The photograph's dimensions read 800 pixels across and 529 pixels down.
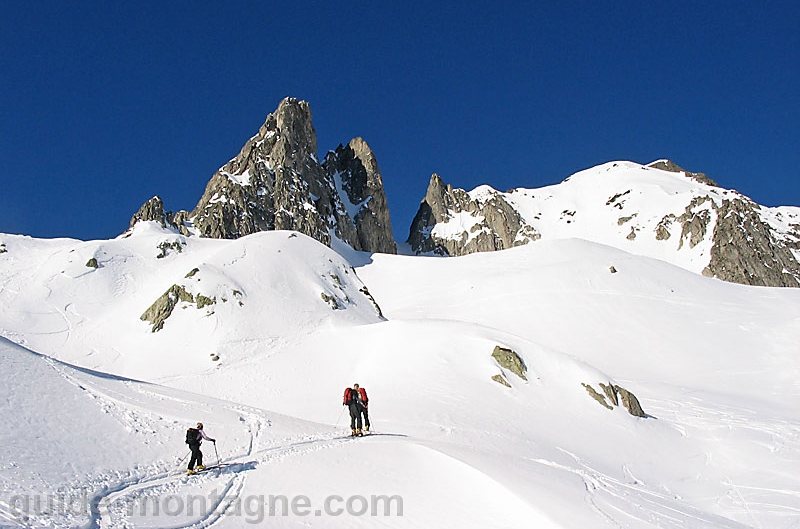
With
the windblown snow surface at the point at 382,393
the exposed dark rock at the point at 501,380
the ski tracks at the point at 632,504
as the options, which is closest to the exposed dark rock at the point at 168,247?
the windblown snow surface at the point at 382,393

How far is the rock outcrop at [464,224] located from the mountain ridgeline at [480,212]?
363mm

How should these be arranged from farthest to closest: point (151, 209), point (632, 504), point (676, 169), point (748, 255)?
point (676, 169), point (748, 255), point (151, 209), point (632, 504)

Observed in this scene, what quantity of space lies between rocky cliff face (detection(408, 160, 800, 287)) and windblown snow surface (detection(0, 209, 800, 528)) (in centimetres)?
7145

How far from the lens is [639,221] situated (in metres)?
142

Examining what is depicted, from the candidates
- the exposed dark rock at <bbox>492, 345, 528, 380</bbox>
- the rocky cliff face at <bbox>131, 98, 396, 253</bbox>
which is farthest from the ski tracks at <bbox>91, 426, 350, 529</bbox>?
the rocky cliff face at <bbox>131, 98, 396, 253</bbox>

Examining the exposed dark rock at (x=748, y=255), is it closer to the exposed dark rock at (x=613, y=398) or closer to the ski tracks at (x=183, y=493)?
the exposed dark rock at (x=613, y=398)

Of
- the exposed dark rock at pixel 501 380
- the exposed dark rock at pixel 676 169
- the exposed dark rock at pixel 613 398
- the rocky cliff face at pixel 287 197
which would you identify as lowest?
the exposed dark rock at pixel 613 398

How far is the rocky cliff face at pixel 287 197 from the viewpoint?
286 feet

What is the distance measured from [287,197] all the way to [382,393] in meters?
80.0

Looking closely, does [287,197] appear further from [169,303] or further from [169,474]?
[169,474]

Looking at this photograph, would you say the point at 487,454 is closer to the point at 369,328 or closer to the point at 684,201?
the point at 369,328

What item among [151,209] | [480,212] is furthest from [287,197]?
[480,212]

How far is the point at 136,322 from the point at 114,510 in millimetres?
29403

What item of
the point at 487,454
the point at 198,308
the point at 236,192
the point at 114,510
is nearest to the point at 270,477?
the point at 114,510
